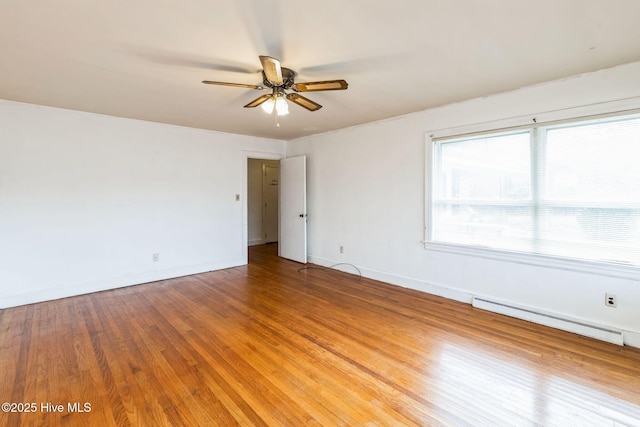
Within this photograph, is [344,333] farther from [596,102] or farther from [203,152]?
[203,152]

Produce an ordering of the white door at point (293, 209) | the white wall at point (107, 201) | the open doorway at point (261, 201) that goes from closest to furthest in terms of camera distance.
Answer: the white wall at point (107, 201) → the white door at point (293, 209) → the open doorway at point (261, 201)

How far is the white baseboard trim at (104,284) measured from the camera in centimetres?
341

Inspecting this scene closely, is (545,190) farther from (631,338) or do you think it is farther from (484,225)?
(631,338)

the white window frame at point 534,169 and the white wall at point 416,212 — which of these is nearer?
the white window frame at point 534,169

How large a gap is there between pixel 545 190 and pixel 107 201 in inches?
209

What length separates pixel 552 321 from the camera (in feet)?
9.18

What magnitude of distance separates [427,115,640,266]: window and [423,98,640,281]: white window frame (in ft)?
0.14

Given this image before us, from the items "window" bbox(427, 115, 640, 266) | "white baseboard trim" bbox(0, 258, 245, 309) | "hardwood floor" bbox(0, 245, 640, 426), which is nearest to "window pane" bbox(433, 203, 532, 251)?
"window" bbox(427, 115, 640, 266)

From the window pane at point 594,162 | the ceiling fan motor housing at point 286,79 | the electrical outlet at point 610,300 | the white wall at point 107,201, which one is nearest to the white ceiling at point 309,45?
the ceiling fan motor housing at point 286,79

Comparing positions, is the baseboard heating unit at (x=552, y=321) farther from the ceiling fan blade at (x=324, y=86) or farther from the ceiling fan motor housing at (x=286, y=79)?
the ceiling fan motor housing at (x=286, y=79)

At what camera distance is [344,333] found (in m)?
2.71

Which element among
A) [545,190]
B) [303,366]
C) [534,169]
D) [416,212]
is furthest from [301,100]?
[545,190]

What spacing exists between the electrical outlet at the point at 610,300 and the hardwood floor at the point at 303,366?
34 centimetres

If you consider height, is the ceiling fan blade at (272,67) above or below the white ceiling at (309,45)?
below
